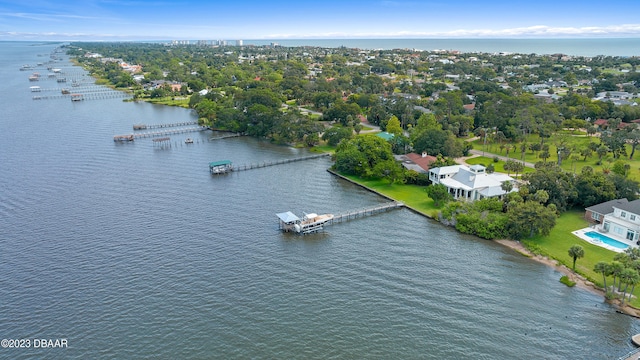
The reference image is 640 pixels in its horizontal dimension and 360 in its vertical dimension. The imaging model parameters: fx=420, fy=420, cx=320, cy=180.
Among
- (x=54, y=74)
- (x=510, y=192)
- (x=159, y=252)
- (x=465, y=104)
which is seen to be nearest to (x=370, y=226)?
(x=510, y=192)

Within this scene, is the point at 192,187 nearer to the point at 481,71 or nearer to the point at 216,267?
the point at 216,267

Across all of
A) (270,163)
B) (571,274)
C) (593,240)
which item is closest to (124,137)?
(270,163)

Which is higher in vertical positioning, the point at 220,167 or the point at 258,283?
the point at 220,167

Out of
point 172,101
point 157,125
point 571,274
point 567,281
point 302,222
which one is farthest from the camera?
point 172,101

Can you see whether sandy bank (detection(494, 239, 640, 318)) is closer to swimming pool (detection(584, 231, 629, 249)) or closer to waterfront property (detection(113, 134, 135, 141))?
swimming pool (detection(584, 231, 629, 249))

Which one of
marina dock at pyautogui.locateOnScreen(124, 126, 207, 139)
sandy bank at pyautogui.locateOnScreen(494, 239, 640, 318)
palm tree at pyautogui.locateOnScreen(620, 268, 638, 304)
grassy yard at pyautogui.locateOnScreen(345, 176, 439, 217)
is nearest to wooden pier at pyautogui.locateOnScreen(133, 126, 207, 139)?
marina dock at pyautogui.locateOnScreen(124, 126, 207, 139)

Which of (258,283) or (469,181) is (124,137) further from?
(469,181)
